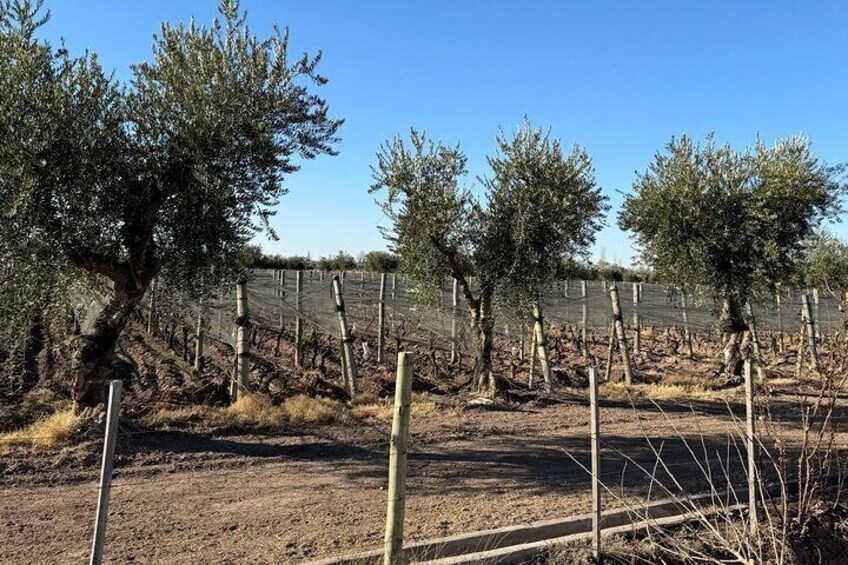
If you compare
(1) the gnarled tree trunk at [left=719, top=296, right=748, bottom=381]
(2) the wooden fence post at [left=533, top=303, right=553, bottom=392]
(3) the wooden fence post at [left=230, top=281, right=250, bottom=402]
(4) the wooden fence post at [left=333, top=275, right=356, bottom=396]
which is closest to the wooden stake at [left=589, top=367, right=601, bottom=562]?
(3) the wooden fence post at [left=230, top=281, right=250, bottom=402]

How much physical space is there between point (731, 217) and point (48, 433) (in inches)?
547

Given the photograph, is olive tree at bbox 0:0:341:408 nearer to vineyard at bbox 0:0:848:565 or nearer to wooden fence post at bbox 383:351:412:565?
vineyard at bbox 0:0:848:565

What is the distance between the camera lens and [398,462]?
382cm

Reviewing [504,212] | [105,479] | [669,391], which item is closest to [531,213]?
[504,212]

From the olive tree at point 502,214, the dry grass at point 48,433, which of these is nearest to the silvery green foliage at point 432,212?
the olive tree at point 502,214

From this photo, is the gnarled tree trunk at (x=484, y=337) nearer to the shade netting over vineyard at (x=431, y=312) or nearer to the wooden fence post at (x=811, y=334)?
the shade netting over vineyard at (x=431, y=312)

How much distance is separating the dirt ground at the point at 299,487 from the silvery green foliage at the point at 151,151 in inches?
91.9

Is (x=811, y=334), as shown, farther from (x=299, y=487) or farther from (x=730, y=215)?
(x=299, y=487)

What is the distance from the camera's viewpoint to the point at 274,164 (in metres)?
8.08

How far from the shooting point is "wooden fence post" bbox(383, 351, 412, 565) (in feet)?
12.4

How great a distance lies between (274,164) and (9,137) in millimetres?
2862

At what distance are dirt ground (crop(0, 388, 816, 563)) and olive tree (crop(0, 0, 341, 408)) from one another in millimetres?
2055

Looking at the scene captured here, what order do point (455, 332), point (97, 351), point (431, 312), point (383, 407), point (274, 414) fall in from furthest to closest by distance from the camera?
point (455, 332) → point (431, 312) → point (383, 407) → point (274, 414) → point (97, 351)

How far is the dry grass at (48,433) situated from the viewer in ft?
24.8
